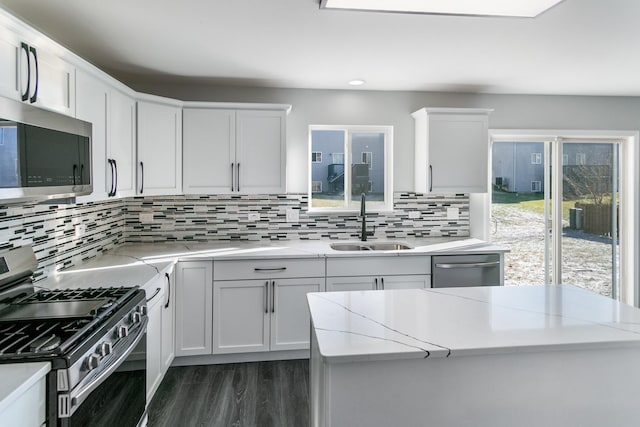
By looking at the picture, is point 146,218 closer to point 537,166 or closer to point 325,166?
point 325,166

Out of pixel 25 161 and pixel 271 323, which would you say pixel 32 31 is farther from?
pixel 271 323

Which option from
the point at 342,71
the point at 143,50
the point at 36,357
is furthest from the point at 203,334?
the point at 342,71

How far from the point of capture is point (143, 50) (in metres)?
2.82

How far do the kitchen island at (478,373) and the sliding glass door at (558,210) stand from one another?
Result: 2741mm

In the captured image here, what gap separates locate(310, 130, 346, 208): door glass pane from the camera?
4016 millimetres

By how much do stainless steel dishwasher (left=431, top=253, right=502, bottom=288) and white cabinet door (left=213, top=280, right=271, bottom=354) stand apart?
1.36 m

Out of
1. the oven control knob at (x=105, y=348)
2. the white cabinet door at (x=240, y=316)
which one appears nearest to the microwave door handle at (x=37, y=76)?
the oven control knob at (x=105, y=348)

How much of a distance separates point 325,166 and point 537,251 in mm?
2345

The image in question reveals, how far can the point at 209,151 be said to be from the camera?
3477mm

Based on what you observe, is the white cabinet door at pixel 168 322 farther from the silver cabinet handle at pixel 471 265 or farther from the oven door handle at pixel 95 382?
the silver cabinet handle at pixel 471 265

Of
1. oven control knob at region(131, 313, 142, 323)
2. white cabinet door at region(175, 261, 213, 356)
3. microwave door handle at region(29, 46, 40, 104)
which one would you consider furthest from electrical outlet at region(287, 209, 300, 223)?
microwave door handle at region(29, 46, 40, 104)

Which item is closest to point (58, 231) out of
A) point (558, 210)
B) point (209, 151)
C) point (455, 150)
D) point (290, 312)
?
point (209, 151)

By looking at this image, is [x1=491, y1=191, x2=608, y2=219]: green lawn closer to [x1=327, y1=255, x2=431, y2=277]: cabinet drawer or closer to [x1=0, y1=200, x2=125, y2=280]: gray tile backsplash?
[x1=327, y1=255, x2=431, y2=277]: cabinet drawer

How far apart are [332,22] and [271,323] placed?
85.3 inches
